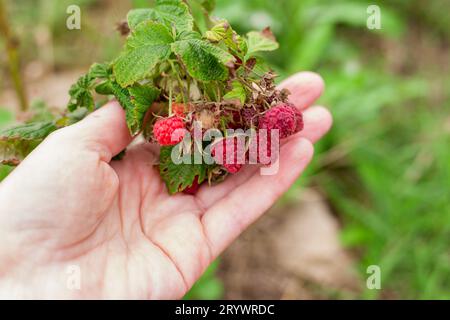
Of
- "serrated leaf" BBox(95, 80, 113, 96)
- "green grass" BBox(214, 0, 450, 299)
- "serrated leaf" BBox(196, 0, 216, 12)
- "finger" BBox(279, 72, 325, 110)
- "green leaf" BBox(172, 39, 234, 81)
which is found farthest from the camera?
"green grass" BBox(214, 0, 450, 299)

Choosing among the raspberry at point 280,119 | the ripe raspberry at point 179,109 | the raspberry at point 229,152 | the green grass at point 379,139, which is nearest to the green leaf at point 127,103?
the ripe raspberry at point 179,109

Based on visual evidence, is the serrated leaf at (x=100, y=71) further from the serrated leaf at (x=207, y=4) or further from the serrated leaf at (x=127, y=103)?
the serrated leaf at (x=207, y=4)

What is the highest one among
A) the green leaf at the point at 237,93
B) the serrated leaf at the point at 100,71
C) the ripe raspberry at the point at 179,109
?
the serrated leaf at the point at 100,71

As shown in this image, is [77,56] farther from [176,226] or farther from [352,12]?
[176,226]

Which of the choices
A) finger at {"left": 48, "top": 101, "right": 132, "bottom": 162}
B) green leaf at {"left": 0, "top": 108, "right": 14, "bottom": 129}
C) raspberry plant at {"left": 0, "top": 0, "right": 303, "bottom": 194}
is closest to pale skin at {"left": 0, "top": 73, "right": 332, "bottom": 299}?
finger at {"left": 48, "top": 101, "right": 132, "bottom": 162}

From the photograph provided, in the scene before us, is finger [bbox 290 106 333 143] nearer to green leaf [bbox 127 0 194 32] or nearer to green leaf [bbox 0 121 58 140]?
green leaf [bbox 127 0 194 32]
